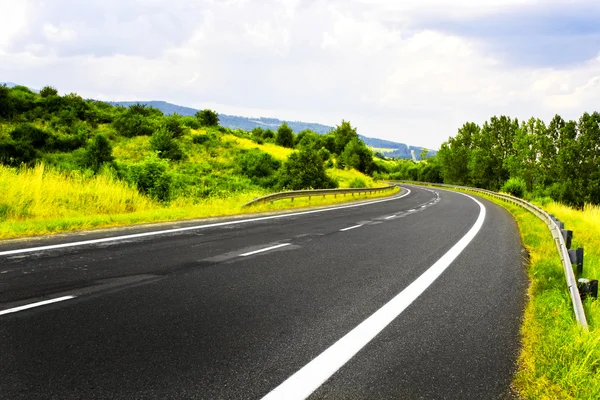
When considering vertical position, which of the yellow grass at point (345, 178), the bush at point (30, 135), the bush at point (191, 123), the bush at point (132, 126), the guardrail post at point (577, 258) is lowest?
the yellow grass at point (345, 178)

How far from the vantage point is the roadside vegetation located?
37.2ft

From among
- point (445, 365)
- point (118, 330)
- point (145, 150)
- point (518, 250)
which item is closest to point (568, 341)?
point (445, 365)

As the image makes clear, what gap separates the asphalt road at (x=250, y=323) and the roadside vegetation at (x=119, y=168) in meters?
3.31

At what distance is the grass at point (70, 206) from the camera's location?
32.4 ft

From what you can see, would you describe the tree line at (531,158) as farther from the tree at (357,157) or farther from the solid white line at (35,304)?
the solid white line at (35,304)

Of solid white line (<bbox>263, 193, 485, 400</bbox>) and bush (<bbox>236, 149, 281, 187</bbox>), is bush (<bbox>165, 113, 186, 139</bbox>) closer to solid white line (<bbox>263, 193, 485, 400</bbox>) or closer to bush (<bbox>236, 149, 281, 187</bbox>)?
bush (<bbox>236, 149, 281, 187</bbox>)

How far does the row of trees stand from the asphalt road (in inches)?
1942

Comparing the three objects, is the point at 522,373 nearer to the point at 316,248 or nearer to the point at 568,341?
the point at 568,341

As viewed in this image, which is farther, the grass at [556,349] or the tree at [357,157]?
the tree at [357,157]

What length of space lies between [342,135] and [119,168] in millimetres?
87389

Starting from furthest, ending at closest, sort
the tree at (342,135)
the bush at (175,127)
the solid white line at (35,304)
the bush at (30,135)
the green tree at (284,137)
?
the tree at (342,135) < the green tree at (284,137) < the bush at (175,127) < the bush at (30,135) < the solid white line at (35,304)

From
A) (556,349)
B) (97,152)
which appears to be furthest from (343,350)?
(97,152)

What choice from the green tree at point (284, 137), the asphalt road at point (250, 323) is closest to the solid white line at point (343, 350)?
the asphalt road at point (250, 323)

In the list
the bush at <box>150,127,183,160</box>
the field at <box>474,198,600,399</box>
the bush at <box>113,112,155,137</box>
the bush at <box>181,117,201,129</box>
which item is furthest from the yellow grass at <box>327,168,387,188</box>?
the field at <box>474,198,600,399</box>
